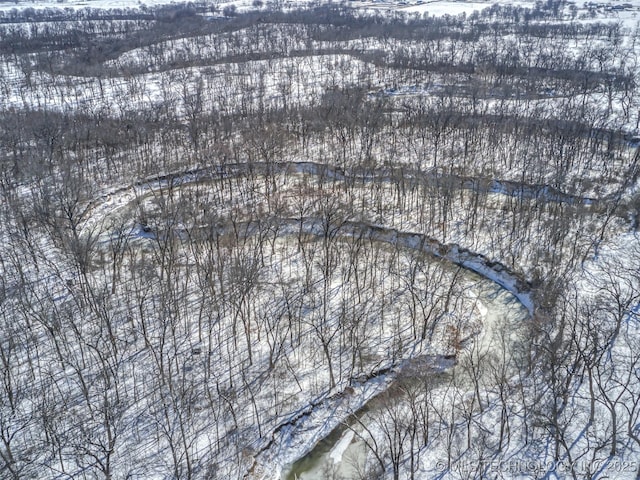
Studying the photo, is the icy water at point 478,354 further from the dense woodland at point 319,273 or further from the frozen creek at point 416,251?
the dense woodland at point 319,273

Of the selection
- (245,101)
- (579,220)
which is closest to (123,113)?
(245,101)

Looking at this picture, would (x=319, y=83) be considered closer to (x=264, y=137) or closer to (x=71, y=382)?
(x=264, y=137)

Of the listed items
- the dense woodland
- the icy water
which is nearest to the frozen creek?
the icy water

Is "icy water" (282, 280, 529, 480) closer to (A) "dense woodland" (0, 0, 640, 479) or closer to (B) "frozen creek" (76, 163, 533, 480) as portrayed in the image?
(B) "frozen creek" (76, 163, 533, 480)

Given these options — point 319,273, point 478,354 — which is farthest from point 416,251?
point 478,354

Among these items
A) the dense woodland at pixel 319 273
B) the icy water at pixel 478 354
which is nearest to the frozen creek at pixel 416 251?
the icy water at pixel 478 354

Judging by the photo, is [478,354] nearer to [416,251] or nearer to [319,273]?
[319,273]
